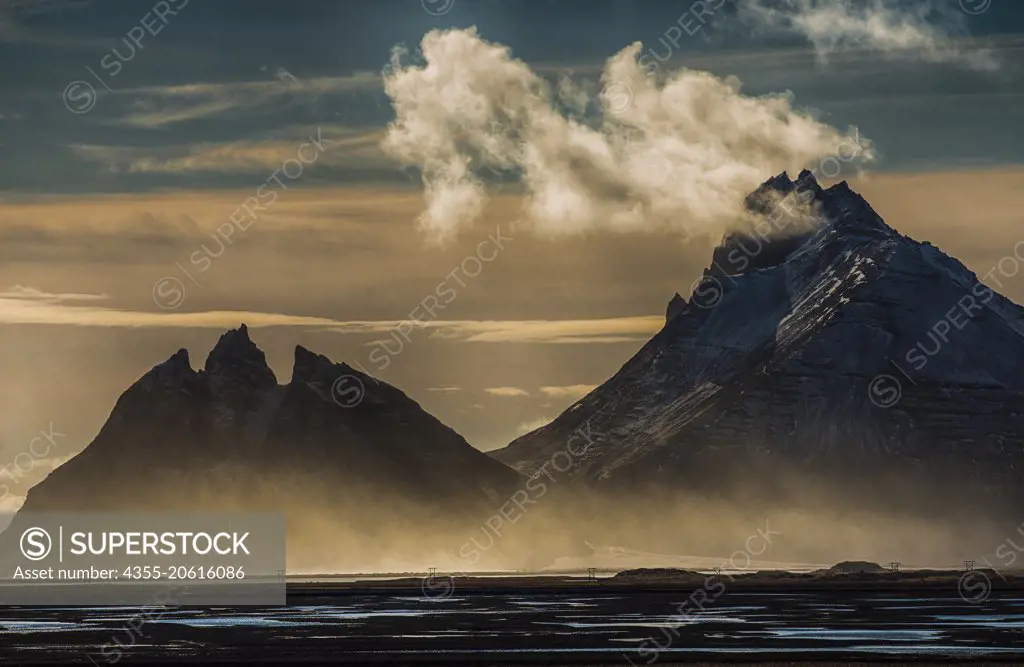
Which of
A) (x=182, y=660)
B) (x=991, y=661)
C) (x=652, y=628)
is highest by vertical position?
(x=652, y=628)

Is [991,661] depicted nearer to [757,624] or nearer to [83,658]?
[757,624]

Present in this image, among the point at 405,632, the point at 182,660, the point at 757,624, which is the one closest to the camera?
the point at 182,660

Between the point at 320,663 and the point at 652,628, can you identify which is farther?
the point at 652,628

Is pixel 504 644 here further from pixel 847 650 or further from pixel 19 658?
pixel 19 658

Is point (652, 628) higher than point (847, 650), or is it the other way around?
point (652, 628)

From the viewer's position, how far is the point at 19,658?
144m

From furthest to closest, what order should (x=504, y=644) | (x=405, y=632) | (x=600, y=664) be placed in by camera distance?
(x=405, y=632) < (x=504, y=644) < (x=600, y=664)

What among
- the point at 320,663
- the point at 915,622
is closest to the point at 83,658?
the point at 320,663

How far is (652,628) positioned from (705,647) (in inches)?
1356

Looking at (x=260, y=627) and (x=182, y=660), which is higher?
(x=260, y=627)

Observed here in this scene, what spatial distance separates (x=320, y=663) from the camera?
454 ft

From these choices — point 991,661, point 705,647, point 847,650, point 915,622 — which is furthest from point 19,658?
point 915,622

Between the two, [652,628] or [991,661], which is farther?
[652,628]

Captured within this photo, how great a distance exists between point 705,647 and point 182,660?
46447mm
